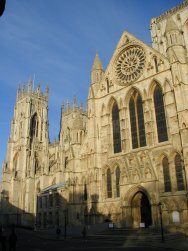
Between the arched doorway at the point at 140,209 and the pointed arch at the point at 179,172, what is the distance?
4366mm

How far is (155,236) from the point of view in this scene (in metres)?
23.4

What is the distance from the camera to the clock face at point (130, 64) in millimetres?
34156

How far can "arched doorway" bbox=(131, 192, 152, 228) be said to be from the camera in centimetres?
2972

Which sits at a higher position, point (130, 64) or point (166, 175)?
point (130, 64)

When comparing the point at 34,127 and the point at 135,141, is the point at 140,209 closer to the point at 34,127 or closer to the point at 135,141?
the point at 135,141

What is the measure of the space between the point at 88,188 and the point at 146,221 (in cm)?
768

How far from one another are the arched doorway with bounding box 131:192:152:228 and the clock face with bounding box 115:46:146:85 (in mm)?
13781

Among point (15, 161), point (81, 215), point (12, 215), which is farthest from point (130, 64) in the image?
point (15, 161)

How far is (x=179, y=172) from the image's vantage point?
27.3 meters

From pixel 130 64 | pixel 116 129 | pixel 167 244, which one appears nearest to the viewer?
pixel 167 244

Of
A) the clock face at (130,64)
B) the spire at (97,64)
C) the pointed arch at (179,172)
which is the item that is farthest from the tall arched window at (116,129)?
the pointed arch at (179,172)

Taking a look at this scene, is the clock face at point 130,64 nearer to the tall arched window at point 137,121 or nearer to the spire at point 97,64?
the tall arched window at point 137,121

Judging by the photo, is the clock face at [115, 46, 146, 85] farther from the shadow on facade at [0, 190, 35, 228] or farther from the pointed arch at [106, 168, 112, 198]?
the shadow on facade at [0, 190, 35, 228]

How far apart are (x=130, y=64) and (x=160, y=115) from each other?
856 centimetres
